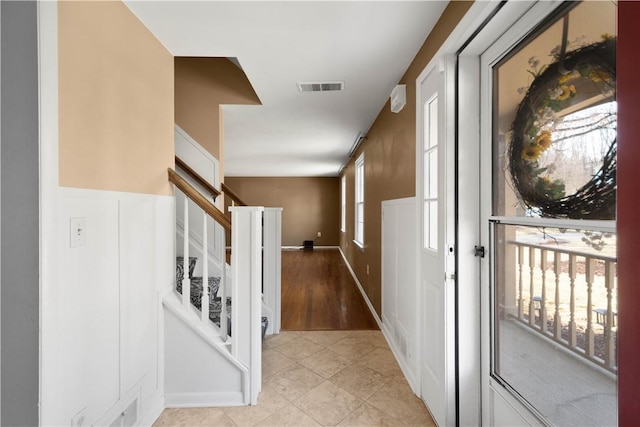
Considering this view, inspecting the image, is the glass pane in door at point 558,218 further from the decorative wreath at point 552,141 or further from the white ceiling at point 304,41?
the white ceiling at point 304,41

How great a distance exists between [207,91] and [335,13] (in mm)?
1750

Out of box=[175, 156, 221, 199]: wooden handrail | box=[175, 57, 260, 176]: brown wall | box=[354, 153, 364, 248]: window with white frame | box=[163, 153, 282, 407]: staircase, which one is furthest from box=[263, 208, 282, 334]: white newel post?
box=[354, 153, 364, 248]: window with white frame

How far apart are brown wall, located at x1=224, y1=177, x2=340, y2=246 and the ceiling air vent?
22.9 feet

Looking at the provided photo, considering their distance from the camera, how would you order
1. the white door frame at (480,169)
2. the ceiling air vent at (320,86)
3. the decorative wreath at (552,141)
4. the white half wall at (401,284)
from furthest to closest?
the ceiling air vent at (320,86) < the white half wall at (401,284) < the white door frame at (480,169) < the decorative wreath at (552,141)

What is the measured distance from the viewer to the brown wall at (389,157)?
64.0 inches

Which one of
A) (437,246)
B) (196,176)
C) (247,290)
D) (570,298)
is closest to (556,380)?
(570,298)

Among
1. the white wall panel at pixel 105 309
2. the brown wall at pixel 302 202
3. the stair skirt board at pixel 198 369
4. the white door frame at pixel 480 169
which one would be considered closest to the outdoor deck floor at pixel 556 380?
the white door frame at pixel 480 169

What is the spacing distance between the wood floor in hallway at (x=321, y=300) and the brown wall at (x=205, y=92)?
6.67 ft

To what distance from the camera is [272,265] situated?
9.37ft

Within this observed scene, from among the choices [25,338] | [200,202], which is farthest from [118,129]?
[25,338]

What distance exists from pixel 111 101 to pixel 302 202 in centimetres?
812

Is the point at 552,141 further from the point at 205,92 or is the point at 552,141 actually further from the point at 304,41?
the point at 205,92

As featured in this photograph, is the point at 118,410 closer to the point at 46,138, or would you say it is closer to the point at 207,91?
the point at 46,138

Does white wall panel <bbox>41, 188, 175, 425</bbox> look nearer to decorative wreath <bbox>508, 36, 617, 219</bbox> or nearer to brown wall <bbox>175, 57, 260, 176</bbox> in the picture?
brown wall <bbox>175, 57, 260, 176</bbox>
